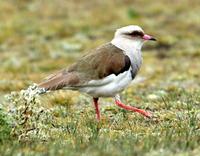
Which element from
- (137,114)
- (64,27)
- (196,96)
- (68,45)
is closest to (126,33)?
(137,114)

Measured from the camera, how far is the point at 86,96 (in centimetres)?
1212

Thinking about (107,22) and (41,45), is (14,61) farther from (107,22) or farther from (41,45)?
(107,22)

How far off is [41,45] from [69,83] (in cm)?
980

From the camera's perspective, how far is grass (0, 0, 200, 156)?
23.6ft

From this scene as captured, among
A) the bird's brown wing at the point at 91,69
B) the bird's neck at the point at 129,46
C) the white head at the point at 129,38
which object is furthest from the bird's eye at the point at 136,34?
the bird's brown wing at the point at 91,69

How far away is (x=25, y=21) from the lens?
2152 cm

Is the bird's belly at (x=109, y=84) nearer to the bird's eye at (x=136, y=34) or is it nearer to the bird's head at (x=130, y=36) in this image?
the bird's head at (x=130, y=36)

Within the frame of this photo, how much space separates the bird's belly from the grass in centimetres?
42

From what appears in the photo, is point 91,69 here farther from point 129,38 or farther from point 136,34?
point 136,34

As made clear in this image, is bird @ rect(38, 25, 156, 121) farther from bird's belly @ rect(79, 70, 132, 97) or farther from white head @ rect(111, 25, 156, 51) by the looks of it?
white head @ rect(111, 25, 156, 51)

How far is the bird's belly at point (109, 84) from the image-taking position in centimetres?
898

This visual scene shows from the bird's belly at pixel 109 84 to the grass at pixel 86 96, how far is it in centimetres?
42

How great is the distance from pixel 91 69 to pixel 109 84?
1.05 ft

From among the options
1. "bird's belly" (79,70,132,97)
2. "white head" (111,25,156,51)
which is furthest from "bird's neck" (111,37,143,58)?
"bird's belly" (79,70,132,97)
